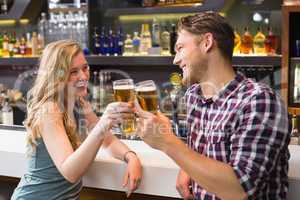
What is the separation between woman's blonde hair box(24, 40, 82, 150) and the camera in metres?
1.60

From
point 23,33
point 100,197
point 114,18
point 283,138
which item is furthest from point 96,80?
point 283,138

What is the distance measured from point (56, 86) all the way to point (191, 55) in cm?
57

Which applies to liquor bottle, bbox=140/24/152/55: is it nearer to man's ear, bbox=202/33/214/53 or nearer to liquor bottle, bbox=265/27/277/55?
liquor bottle, bbox=265/27/277/55

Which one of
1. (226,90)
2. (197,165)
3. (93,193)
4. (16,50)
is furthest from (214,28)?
(16,50)

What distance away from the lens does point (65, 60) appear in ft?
5.38

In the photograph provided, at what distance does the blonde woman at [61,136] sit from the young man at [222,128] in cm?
22

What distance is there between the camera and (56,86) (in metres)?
1.62

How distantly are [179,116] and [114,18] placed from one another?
1.61 m

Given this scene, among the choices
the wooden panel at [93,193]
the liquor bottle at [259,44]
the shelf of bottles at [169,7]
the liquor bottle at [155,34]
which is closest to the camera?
the wooden panel at [93,193]

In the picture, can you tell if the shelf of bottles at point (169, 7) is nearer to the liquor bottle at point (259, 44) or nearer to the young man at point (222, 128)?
the liquor bottle at point (259, 44)

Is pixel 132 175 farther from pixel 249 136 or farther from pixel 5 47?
pixel 5 47

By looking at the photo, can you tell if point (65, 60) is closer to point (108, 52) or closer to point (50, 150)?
point (50, 150)

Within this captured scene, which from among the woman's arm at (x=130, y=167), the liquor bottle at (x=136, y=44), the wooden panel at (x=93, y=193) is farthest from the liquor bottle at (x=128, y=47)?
the woman's arm at (x=130, y=167)

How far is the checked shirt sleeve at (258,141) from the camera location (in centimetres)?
111
